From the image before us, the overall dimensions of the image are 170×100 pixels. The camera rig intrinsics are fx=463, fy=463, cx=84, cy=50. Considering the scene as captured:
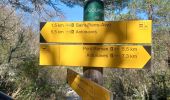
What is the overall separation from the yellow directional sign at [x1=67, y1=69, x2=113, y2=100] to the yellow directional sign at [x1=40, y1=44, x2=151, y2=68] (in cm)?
25

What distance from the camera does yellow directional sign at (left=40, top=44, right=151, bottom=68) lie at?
6.55 metres

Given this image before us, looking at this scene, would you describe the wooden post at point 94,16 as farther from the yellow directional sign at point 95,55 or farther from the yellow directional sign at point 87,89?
the yellow directional sign at point 87,89

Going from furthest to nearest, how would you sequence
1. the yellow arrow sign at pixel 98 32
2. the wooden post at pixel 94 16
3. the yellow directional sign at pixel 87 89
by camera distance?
1. the wooden post at pixel 94 16
2. the yellow arrow sign at pixel 98 32
3. the yellow directional sign at pixel 87 89

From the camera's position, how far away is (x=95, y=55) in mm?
6719

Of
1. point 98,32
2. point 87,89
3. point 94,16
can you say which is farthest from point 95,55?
point 87,89

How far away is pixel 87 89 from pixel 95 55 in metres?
0.91

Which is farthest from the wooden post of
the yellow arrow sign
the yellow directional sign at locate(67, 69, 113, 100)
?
the yellow directional sign at locate(67, 69, 113, 100)

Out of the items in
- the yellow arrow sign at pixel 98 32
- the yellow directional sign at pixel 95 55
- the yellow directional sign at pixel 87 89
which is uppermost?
the yellow arrow sign at pixel 98 32

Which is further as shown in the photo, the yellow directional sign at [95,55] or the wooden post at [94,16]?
the wooden post at [94,16]

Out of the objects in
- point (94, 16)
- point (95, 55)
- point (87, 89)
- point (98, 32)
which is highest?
point (94, 16)

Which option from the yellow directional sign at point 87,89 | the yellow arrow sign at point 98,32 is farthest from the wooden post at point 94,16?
the yellow directional sign at point 87,89

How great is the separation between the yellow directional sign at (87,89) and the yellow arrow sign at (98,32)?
568 millimetres

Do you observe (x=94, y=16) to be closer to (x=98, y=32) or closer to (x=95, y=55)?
(x=98, y=32)

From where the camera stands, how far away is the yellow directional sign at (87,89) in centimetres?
508
